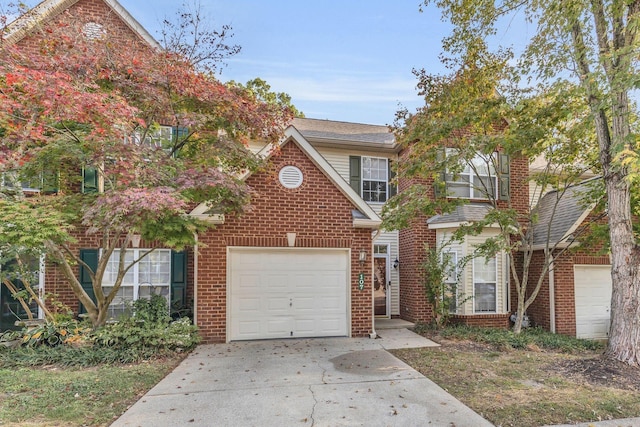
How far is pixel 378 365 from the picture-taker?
6641mm

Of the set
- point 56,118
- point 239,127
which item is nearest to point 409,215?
point 239,127

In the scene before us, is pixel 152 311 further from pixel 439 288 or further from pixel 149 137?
pixel 439 288

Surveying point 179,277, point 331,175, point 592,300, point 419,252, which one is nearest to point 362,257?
point 331,175

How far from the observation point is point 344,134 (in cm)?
1298

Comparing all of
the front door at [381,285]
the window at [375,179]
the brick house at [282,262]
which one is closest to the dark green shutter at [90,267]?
the brick house at [282,262]

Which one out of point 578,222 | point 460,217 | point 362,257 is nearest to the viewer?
point 362,257

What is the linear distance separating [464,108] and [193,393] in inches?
306

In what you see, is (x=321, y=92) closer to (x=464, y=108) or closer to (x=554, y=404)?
(x=464, y=108)

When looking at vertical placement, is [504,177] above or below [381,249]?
above

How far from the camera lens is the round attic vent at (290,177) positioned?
29.1 feet

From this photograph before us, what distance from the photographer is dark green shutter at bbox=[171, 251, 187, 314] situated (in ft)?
31.3

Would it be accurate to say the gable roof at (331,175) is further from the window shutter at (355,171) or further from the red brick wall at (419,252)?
the window shutter at (355,171)

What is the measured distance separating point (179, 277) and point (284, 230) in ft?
10.4

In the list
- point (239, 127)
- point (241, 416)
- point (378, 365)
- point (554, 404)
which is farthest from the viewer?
point (239, 127)
